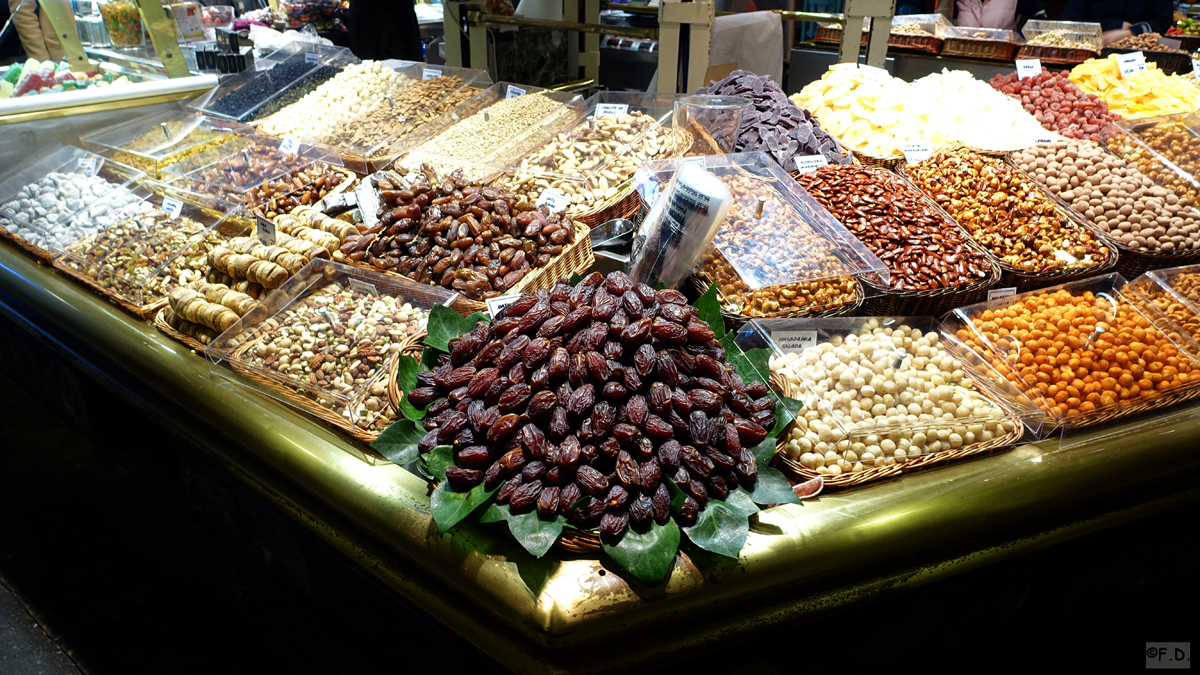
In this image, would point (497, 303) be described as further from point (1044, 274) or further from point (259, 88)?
point (259, 88)

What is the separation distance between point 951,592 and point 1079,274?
1.10m

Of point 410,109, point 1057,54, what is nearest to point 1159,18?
point 1057,54

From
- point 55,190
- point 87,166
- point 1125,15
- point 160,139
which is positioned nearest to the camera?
point 55,190

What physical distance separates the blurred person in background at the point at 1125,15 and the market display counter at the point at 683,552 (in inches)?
200

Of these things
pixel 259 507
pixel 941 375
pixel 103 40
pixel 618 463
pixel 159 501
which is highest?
pixel 103 40

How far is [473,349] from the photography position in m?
1.44

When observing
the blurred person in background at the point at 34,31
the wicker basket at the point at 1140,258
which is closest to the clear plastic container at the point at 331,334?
the wicker basket at the point at 1140,258

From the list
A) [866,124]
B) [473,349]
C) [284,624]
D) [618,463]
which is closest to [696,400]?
[618,463]

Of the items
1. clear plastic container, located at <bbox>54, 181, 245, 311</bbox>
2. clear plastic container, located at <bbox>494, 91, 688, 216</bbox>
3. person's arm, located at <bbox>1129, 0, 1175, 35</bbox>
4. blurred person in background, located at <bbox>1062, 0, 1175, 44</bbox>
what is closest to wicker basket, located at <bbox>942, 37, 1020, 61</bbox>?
blurred person in background, located at <bbox>1062, 0, 1175, 44</bbox>

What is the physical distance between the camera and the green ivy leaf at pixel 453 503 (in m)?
1.20

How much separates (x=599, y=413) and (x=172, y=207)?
1987 mm

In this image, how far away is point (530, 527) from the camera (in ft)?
3.82

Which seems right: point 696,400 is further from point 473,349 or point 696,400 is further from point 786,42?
point 786,42

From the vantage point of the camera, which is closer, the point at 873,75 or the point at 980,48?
the point at 873,75
